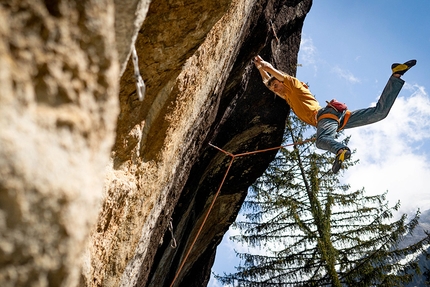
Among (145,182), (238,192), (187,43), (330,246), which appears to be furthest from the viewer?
(330,246)

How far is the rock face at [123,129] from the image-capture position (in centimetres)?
80

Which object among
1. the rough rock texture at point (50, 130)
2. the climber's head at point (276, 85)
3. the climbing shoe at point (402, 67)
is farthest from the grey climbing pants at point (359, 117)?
the rough rock texture at point (50, 130)

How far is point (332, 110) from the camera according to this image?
5.87 metres

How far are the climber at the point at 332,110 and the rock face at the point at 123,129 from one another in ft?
2.61

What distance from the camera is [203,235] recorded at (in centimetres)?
826

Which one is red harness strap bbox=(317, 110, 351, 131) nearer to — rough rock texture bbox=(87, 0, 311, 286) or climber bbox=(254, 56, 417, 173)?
climber bbox=(254, 56, 417, 173)

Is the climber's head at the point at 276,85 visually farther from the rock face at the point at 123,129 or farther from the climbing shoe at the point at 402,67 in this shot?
the climbing shoe at the point at 402,67

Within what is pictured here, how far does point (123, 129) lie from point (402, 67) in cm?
415

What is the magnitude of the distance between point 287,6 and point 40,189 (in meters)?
8.28

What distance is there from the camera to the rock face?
2.62 ft

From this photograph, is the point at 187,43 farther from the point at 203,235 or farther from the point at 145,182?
the point at 203,235

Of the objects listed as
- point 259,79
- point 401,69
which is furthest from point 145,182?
point 259,79

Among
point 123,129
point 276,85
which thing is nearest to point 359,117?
point 276,85

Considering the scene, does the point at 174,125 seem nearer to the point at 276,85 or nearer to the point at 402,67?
the point at 276,85
